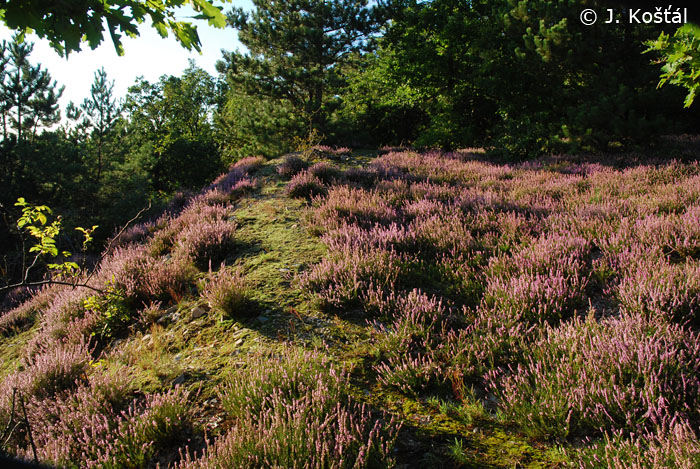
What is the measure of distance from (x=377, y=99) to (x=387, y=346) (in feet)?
74.1

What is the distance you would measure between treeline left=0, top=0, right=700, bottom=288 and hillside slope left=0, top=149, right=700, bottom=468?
572cm

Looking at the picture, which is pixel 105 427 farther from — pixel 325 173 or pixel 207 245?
pixel 325 173

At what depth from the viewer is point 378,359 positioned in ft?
11.3

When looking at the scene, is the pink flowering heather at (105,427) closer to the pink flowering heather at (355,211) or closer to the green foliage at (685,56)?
the pink flowering heather at (355,211)

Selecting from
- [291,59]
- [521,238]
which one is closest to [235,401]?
[521,238]

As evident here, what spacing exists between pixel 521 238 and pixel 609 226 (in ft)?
3.92

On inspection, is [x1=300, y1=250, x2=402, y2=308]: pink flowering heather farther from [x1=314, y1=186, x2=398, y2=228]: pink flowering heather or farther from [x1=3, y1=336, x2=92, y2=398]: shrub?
[x1=3, y1=336, x2=92, y2=398]: shrub

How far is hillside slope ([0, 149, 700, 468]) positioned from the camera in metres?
2.46

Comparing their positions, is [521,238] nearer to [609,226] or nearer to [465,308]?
[609,226]

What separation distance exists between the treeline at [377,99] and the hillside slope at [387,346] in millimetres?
5718

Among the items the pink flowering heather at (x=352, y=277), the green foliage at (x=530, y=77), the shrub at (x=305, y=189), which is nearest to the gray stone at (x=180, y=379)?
the pink flowering heather at (x=352, y=277)

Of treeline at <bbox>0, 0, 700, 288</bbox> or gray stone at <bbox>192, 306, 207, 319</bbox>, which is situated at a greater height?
treeline at <bbox>0, 0, 700, 288</bbox>

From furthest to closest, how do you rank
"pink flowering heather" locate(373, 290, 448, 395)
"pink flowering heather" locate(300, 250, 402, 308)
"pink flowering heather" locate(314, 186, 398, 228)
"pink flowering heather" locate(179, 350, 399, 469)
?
"pink flowering heather" locate(314, 186, 398, 228)
"pink flowering heather" locate(300, 250, 402, 308)
"pink flowering heather" locate(373, 290, 448, 395)
"pink flowering heather" locate(179, 350, 399, 469)

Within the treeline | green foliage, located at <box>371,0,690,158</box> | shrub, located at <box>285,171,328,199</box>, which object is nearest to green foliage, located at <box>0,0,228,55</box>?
shrub, located at <box>285,171,328,199</box>
